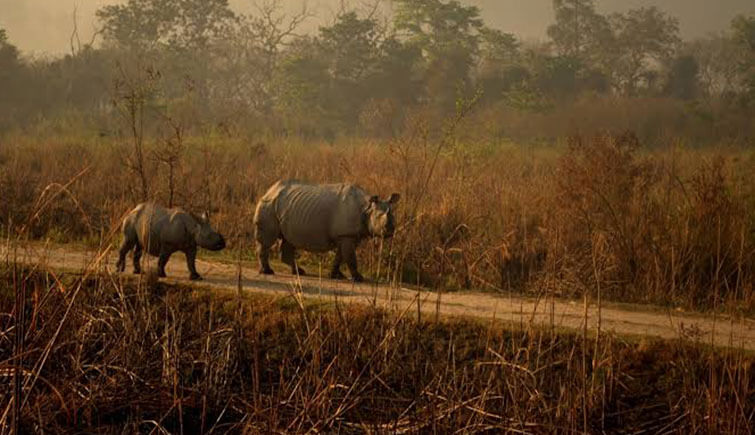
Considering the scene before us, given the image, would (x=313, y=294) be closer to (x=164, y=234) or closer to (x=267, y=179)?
(x=164, y=234)

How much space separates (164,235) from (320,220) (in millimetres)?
2079

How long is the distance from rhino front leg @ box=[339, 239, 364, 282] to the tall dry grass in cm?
45

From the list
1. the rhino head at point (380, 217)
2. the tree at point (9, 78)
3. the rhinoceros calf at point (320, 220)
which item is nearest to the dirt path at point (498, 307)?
the rhinoceros calf at point (320, 220)

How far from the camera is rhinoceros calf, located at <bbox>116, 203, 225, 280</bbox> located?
35.1 ft

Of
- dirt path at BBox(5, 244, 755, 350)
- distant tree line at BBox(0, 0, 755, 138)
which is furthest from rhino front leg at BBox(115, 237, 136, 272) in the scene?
distant tree line at BBox(0, 0, 755, 138)

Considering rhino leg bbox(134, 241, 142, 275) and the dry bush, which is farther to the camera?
the dry bush

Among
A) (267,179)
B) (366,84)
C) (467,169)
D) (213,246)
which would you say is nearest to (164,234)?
(213,246)

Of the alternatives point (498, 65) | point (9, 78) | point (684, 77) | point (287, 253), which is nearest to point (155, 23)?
point (9, 78)

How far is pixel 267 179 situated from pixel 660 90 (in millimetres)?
27661

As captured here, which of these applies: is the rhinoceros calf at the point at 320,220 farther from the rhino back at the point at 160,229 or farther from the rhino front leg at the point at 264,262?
the rhino back at the point at 160,229

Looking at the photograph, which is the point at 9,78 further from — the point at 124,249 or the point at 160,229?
the point at 160,229

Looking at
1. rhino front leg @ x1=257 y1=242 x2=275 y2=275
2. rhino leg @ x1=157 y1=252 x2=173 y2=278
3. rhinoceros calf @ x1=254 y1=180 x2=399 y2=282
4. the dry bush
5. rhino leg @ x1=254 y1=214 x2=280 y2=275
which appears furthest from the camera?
rhino leg @ x1=254 y1=214 x2=280 y2=275

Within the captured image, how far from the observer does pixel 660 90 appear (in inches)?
1630

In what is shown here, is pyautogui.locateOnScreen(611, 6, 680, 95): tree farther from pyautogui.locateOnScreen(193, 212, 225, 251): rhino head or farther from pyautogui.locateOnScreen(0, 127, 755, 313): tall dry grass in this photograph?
pyautogui.locateOnScreen(193, 212, 225, 251): rhino head
